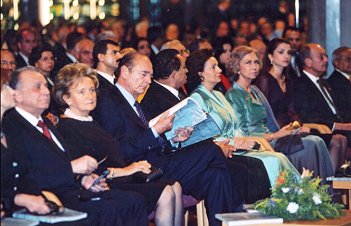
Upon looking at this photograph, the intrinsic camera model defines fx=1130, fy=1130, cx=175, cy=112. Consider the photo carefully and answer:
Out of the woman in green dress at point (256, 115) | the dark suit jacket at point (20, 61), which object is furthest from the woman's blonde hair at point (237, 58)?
the dark suit jacket at point (20, 61)

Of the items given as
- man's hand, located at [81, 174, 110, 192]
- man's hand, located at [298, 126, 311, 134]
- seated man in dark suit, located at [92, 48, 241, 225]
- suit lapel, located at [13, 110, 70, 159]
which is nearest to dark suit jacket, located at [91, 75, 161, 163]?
seated man in dark suit, located at [92, 48, 241, 225]

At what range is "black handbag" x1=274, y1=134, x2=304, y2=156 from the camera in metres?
9.44

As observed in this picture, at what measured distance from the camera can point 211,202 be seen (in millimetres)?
7980

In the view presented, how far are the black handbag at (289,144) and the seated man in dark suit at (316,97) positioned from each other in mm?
838

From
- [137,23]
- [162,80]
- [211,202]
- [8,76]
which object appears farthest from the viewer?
[137,23]

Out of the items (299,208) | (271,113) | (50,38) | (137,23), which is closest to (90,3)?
(137,23)

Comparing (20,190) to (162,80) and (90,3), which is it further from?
(90,3)

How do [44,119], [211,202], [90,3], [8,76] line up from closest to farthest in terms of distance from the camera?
[8,76] < [44,119] < [211,202] < [90,3]

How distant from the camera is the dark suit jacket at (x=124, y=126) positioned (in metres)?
7.68

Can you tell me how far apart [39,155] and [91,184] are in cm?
47

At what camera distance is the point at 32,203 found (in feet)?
20.3

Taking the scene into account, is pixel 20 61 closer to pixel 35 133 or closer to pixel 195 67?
pixel 195 67

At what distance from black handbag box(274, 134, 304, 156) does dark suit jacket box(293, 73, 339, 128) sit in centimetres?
83

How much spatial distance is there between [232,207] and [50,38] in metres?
5.76
